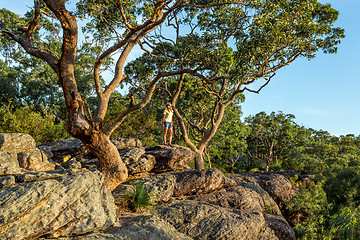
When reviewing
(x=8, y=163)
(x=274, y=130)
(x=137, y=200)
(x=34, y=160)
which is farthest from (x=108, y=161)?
(x=274, y=130)

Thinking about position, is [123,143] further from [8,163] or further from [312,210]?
[312,210]

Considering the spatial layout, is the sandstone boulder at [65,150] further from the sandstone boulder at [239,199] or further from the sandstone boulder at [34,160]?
the sandstone boulder at [239,199]

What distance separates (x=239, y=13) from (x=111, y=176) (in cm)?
1422

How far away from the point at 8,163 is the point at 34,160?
2.31m

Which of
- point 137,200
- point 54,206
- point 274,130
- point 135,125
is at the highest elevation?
point 274,130

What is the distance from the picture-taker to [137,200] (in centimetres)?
1021

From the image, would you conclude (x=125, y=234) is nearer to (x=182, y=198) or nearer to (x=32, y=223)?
(x=32, y=223)

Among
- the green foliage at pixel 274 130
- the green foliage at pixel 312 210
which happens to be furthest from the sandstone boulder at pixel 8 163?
the green foliage at pixel 274 130

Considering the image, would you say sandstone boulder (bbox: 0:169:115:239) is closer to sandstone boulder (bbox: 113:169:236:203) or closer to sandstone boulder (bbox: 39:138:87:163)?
sandstone boulder (bbox: 113:169:236:203)

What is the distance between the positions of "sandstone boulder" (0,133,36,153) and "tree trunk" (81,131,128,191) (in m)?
3.32

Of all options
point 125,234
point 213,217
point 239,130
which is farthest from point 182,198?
point 239,130

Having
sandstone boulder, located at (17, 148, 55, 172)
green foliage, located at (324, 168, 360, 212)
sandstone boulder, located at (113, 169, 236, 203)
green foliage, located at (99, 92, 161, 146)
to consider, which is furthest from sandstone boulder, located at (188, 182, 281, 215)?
green foliage, located at (99, 92, 161, 146)

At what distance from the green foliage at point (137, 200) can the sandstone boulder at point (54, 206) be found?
6.88 feet

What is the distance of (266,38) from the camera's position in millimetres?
15094
